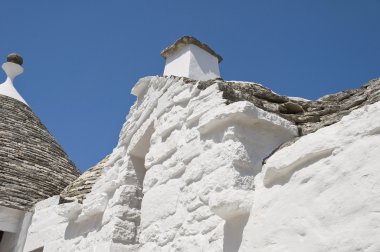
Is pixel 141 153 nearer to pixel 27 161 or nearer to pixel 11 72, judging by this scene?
pixel 27 161

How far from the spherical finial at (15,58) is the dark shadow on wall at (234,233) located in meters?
9.29

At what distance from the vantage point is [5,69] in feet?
34.2

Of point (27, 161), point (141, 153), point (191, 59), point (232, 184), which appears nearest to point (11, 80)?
point (27, 161)

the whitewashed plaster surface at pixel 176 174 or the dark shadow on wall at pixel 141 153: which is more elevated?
the dark shadow on wall at pixel 141 153

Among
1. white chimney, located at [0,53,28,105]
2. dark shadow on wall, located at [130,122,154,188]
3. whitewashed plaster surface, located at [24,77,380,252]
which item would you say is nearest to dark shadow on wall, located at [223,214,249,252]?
whitewashed plaster surface, located at [24,77,380,252]

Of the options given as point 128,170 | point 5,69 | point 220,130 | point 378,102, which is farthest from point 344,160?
point 5,69

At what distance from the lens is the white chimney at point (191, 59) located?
6.09 meters

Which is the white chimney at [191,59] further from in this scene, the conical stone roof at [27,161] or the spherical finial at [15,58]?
the spherical finial at [15,58]

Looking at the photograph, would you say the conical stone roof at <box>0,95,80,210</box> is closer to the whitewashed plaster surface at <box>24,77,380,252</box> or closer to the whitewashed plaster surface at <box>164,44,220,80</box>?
the whitewashed plaster surface at <box>24,77,380,252</box>

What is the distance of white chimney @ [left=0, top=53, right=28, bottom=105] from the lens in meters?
9.42

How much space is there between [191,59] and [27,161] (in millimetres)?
3237

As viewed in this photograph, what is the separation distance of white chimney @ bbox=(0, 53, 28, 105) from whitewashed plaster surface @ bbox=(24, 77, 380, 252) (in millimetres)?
5751

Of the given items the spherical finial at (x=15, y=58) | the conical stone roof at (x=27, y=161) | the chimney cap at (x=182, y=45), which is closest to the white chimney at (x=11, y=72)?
the spherical finial at (x=15, y=58)

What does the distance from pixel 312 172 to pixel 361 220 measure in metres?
0.40
